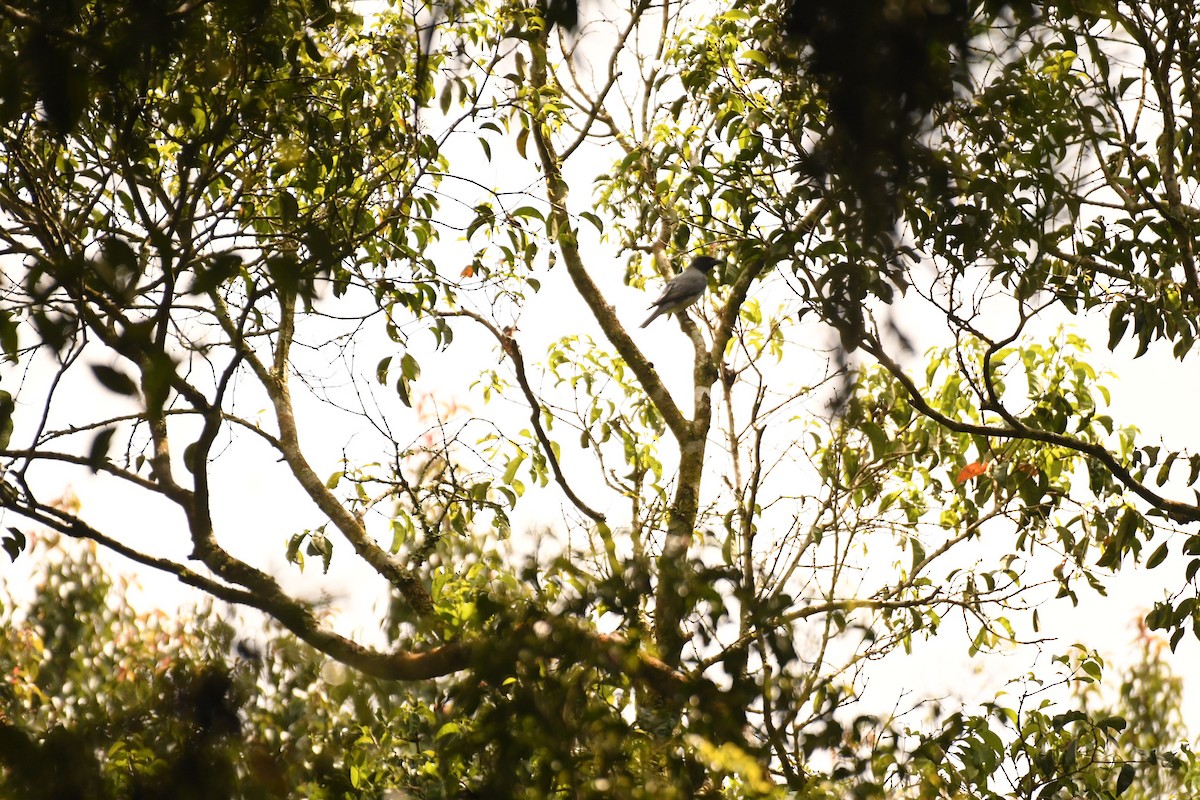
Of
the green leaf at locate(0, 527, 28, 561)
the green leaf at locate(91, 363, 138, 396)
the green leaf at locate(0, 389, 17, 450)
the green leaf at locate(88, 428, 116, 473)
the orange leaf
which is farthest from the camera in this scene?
the orange leaf

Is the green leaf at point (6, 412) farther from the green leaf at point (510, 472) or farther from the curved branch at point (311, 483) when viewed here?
the green leaf at point (510, 472)

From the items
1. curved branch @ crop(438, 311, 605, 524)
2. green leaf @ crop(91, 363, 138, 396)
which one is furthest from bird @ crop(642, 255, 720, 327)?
green leaf @ crop(91, 363, 138, 396)

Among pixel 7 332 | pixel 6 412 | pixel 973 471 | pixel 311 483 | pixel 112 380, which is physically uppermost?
pixel 311 483

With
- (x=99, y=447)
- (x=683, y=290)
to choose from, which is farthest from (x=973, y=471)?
(x=99, y=447)

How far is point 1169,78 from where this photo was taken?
9.51 feet

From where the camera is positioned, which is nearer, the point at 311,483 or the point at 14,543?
the point at 14,543

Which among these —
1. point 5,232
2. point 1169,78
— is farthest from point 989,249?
point 5,232

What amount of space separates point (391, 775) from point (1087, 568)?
243cm

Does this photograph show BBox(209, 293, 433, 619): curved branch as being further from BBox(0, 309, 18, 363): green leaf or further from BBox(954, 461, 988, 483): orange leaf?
BBox(0, 309, 18, 363): green leaf

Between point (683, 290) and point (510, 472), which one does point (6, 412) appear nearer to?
point (510, 472)

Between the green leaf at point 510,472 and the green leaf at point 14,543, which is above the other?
the green leaf at point 510,472

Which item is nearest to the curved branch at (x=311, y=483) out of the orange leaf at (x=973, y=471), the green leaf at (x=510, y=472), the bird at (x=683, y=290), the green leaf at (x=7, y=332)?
the green leaf at (x=510, y=472)

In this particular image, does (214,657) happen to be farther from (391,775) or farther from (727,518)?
(727,518)

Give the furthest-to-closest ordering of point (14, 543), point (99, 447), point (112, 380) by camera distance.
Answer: point (14, 543)
point (99, 447)
point (112, 380)
